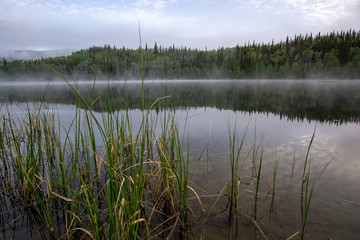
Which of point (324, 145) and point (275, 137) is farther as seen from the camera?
point (275, 137)

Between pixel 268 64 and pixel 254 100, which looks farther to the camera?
pixel 268 64

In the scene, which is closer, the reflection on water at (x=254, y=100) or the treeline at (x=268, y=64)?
the reflection on water at (x=254, y=100)

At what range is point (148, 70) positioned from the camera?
128 m

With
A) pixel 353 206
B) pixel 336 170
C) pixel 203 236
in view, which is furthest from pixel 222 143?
pixel 203 236

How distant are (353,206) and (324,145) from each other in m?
3.56

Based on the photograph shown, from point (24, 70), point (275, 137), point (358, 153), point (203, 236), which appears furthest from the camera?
point (24, 70)

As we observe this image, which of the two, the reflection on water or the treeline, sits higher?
the treeline

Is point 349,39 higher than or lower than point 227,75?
higher

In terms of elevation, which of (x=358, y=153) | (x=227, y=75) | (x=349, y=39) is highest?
(x=349, y=39)

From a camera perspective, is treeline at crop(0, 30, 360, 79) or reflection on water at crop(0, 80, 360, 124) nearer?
reflection on water at crop(0, 80, 360, 124)

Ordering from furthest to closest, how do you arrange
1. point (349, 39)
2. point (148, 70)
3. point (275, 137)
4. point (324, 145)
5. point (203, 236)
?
point (148, 70) < point (349, 39) < point (275, 137) < point (324, 145) < point (203, 236)

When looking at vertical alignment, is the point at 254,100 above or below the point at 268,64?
below

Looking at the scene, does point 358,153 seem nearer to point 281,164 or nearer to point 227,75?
point 281,164

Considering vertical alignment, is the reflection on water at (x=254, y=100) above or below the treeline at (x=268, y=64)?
below
